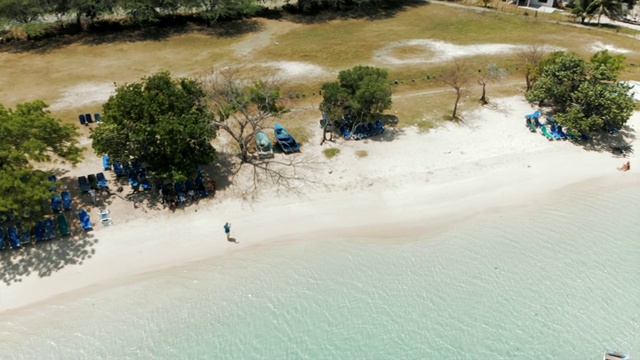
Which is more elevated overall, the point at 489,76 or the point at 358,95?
the point at 489,76

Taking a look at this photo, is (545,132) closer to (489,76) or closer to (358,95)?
(489,76)

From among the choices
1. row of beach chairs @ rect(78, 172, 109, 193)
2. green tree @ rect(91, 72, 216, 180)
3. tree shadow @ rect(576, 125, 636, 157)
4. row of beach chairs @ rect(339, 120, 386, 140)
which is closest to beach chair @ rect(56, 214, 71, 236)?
row of beach chairs @ rect(78, 172, 109, 193)

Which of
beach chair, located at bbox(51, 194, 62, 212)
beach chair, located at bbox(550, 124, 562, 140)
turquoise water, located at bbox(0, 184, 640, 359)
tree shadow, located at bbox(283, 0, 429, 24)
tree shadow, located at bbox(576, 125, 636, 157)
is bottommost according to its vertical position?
turquoise water, located at bbox(0, 184, 640, 359)

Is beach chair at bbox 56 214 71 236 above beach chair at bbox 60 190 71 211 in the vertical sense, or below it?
below

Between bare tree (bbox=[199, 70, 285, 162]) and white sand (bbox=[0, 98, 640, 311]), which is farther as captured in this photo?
bare tree (bbox=[199, 70, 285, 162])

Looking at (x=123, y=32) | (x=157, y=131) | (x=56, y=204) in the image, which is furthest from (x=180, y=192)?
(x=123, y=32)

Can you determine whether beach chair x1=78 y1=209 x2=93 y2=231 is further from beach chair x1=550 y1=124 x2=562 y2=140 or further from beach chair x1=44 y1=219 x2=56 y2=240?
beach chair x1=550 y1=124 x2=562 y2=140

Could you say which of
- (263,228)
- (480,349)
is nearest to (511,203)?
(480,349)
